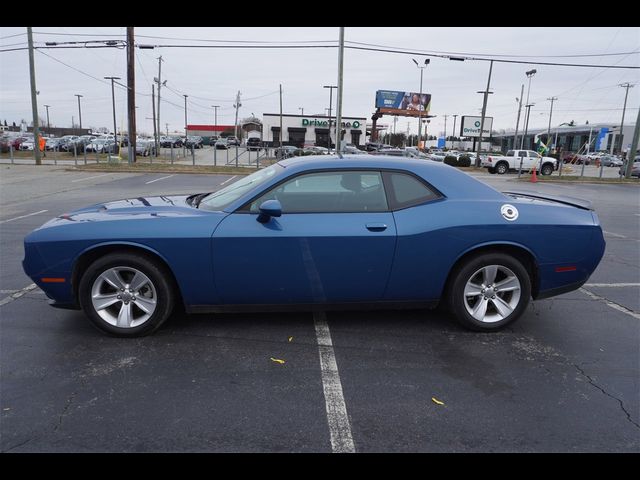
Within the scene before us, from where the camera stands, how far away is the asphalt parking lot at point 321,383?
258 centimetres

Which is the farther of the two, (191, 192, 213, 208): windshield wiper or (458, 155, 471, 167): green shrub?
(458, 155, 471, 167): green shrub

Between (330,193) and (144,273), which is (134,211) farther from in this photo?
(330,193)

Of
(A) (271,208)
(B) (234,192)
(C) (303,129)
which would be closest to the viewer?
(A) (271,208)

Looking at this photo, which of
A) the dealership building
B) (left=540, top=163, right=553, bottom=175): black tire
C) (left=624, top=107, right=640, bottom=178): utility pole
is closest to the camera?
(left=624, top=107, right=640, bottom=178): utility pole

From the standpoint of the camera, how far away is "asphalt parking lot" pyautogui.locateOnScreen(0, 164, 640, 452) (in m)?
2.58

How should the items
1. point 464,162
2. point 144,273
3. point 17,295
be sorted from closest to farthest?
point 144,273, point 17,295, point 464,162

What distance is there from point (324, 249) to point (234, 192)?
106 centimetres

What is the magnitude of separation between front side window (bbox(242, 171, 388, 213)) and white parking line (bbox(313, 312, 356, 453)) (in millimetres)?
1077

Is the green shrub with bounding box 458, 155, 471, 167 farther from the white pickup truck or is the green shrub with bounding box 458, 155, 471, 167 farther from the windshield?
the windshield

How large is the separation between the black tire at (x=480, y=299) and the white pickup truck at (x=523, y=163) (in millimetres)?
30250

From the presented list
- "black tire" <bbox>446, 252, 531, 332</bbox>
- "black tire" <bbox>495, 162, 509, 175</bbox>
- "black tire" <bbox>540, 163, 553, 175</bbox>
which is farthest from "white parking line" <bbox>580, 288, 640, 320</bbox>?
"black tire" <bbox>540, 163, 553, 175</bbox>

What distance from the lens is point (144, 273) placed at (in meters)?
3.63

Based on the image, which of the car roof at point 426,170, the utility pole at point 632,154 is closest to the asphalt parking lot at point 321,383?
the car roof at point 426,170

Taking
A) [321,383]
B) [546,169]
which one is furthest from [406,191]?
[546,169]
